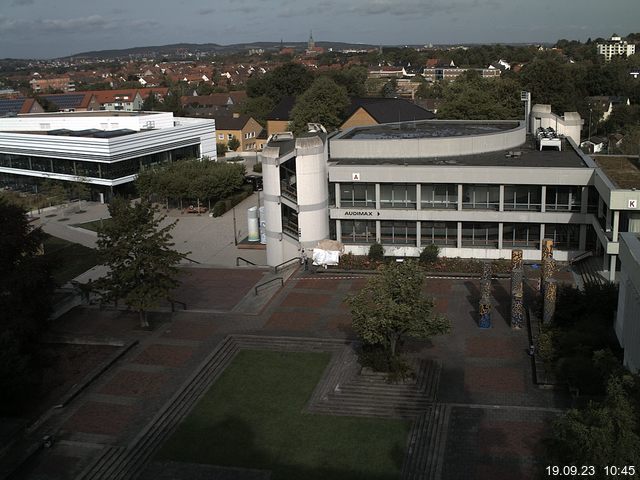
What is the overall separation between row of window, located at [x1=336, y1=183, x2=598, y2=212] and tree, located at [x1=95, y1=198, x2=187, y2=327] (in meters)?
14.7

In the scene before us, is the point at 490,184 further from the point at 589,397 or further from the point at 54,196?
the point at 54,196

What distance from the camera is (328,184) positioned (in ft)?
137

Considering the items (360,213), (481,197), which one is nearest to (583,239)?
(481,197)

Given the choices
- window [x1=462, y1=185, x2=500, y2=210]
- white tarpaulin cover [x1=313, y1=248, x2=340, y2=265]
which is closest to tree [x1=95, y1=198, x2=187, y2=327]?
white tarpaulin cover [x1=313, y1=248, x2=340, y2=265]

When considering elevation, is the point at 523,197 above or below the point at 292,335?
above

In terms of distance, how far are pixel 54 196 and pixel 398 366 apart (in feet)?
155

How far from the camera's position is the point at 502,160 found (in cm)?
4256

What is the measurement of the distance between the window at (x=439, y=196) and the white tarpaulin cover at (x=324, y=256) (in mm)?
6180

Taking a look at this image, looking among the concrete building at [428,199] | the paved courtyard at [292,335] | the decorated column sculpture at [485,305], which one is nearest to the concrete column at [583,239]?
the concrete building at [428,199]

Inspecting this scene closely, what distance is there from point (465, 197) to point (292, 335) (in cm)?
1561

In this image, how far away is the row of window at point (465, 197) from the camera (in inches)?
1532

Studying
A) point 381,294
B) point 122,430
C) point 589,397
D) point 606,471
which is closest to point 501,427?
point 589,397

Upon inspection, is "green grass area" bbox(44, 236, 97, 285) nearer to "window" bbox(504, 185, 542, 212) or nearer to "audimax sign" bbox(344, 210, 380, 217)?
"audimax sign" bbox(344, 210, 380, 217)

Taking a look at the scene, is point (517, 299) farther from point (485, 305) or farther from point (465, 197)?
point (465, 197)
